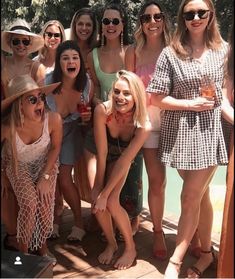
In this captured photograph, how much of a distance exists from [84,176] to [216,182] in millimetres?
4762

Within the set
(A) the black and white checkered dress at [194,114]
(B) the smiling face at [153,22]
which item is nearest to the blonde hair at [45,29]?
(B) the smiling face at [153,22]

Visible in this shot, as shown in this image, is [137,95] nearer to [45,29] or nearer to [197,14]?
[197,14]

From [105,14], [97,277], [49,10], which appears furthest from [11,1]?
[97,277]

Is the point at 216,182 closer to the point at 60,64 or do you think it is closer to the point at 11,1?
the point at 60,64

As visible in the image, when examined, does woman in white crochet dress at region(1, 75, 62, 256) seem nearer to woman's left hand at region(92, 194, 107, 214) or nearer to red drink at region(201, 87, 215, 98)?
woman's left hand at region(92, 194, 107, 214)

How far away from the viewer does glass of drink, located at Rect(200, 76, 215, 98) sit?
2.72 m

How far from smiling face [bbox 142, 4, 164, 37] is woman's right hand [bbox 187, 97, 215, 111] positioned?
794mm

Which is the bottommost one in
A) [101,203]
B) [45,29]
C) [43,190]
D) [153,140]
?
[101,203]

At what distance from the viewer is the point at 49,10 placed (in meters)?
14.3

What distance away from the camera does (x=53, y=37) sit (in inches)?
158

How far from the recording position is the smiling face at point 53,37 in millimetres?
4016

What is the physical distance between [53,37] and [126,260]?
210 centimetres


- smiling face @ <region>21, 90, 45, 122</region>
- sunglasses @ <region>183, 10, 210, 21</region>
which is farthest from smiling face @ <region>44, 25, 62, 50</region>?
sunglasses @ <region>183, 10, 210, 21</region>

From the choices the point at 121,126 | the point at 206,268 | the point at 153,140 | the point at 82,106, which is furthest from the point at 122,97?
the point at 206,268
